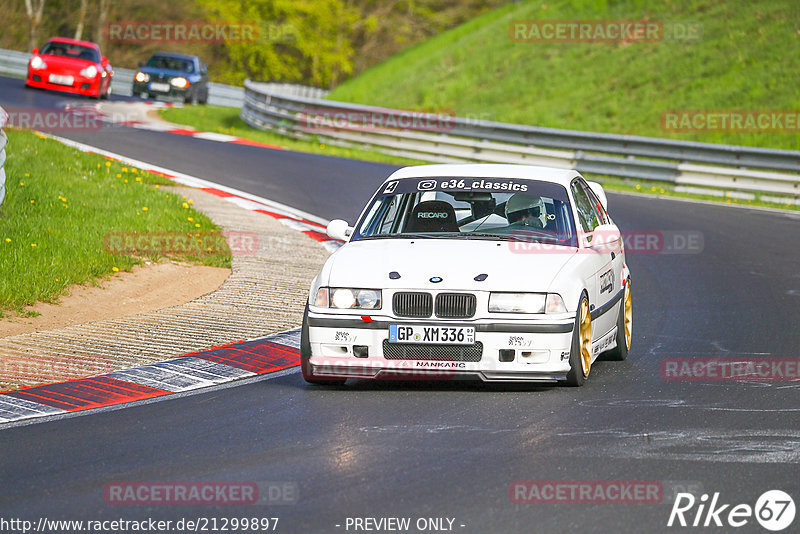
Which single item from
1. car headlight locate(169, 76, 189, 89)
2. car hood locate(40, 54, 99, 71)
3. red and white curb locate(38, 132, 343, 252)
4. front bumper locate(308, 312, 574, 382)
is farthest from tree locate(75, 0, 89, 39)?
front bumper locate(308, 312, 574, 382)

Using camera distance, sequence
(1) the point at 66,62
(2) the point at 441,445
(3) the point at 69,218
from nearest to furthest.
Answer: (2) the point at 441,445, (3) the point at 69,218, (1) the point at 66,62

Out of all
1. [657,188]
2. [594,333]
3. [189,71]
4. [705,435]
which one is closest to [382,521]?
[705,435]

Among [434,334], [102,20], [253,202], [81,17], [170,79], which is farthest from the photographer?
[81,17]

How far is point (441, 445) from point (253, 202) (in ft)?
39.3

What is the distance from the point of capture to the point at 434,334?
792cm

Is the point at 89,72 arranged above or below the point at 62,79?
above

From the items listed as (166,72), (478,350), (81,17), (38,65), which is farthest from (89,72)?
(81,17)

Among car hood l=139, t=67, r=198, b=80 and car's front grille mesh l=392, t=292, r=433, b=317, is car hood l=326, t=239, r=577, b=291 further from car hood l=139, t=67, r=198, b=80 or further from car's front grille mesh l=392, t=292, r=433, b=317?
car hood l=139, t=67, r=198, b=80

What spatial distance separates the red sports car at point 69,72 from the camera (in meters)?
32.8

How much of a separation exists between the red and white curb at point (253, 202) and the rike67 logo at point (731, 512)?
9.27 metres

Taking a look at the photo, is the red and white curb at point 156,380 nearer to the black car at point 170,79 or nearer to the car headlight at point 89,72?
the car headlight at point 89,72

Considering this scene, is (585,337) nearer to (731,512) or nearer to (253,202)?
(731,512)

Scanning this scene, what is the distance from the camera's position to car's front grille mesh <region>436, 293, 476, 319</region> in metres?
7.95

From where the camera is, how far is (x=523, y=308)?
796cm
